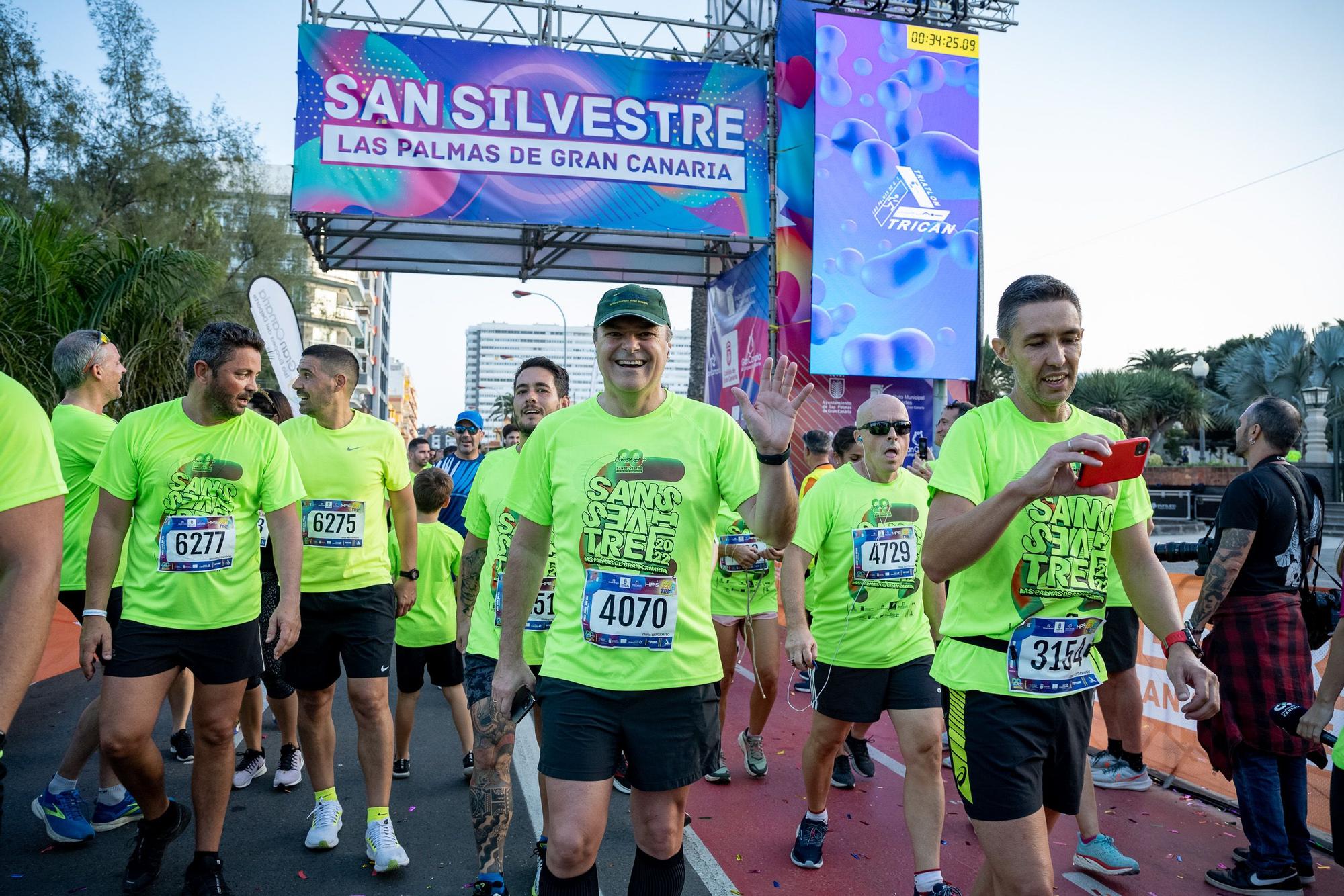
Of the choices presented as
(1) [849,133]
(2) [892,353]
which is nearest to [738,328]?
(2) [892,353]

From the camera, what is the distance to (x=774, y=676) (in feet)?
19.3

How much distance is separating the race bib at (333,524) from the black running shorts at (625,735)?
7.11 ft

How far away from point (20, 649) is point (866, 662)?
3369mm

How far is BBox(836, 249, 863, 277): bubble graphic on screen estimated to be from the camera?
15.8 meters

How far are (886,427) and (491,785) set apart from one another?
2.57 meters

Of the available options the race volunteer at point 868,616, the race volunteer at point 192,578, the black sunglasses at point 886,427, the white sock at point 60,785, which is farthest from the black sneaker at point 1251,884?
the white sock at point 60,785

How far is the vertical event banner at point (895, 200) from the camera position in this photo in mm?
15773

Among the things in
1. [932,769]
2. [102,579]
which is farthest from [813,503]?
[102,579]

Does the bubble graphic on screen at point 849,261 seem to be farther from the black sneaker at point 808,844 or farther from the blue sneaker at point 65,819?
the blue sneaker at point 65,819

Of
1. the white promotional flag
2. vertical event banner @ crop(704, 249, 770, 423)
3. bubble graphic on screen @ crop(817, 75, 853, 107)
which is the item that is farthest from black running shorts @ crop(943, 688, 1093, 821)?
bubble graphic on screen @ crop(817, 75, 853, 107)

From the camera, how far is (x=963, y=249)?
16266 mm

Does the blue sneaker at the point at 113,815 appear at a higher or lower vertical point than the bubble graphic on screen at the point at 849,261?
lower

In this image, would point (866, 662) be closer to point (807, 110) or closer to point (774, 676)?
point (774, 676)

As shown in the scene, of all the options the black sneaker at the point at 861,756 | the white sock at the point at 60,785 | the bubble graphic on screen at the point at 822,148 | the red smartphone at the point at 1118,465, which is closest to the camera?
the red smartphone at the point at 1118,465
